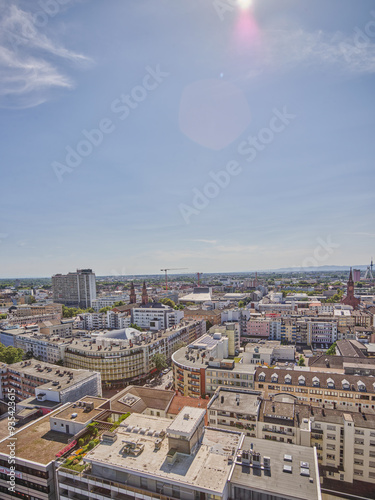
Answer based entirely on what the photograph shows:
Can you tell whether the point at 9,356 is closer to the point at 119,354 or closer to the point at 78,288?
Result: the point at 119,354

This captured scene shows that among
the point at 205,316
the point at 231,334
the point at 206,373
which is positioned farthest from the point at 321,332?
the point at 206,373

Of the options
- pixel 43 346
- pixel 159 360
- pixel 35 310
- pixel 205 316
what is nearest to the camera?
pixel 159 360

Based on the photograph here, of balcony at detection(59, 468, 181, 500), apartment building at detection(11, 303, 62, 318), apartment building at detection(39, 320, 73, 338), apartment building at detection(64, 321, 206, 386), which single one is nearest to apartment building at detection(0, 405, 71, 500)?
balcony at detection(59, 468, 181, 500)

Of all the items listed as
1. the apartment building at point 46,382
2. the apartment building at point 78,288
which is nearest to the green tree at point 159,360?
the apartment building at point 46,382

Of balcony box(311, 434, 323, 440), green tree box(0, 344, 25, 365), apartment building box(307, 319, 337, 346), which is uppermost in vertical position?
green tree box(0, 344, 25, 365)

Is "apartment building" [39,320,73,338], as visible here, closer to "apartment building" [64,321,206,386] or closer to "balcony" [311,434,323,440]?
"apartment building" [64,321,206,386]

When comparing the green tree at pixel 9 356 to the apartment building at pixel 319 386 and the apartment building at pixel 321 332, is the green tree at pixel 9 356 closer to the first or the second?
the apartment building at pixel 319 386

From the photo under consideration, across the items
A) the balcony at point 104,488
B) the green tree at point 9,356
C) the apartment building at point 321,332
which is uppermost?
the balcony at point 104,488

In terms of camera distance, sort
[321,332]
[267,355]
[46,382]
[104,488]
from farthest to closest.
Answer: [321,332]
[267,355]
[46,382]
[104,488]
